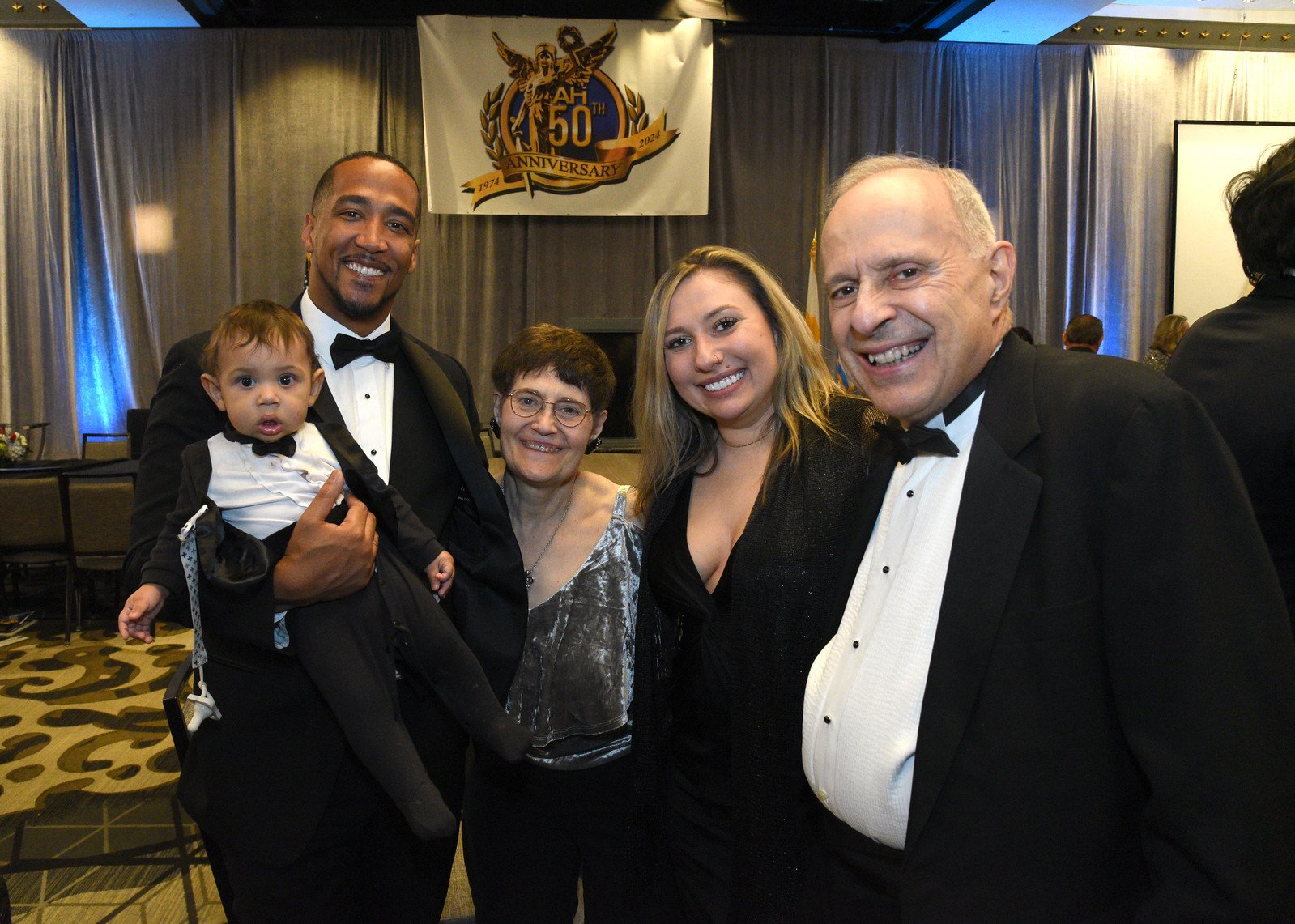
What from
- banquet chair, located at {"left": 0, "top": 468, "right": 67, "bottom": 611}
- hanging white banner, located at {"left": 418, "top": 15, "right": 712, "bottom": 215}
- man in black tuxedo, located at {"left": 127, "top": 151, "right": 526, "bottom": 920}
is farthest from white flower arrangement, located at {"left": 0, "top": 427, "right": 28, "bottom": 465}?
man in black tuxedo, located at {"left": 127, "top": 151, "right": 526, "bottom": 920}

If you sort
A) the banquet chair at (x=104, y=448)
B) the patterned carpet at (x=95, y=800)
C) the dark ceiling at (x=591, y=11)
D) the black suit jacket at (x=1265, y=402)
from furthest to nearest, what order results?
1. the banquet chair at (x=104, y=448)
2. the dark ceiling at (x=591, y=11)
3. the patterned carpet at (x=95, y=800)
4. the black suit jacket at (x=1265, y=402)

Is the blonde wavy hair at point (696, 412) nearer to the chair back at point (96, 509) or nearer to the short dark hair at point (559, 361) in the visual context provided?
the short dark hair at point (559, 361)

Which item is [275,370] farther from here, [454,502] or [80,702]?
[80,702]

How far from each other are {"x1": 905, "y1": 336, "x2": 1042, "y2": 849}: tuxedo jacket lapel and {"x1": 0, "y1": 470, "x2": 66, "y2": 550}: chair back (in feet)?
20.3

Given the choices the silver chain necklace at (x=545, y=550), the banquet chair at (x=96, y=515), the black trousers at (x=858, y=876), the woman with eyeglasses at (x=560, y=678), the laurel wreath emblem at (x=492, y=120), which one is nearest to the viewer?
the black trousers at (x=858, y=876)

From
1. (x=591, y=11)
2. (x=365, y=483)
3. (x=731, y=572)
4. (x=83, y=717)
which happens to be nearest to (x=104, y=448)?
(x=83, y=717)

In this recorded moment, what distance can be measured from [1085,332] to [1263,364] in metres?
5.72

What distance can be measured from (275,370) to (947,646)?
144 cm

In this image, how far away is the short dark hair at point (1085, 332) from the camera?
682cm

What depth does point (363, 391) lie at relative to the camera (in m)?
2.10

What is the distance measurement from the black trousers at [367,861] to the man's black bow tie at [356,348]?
2.63 feet

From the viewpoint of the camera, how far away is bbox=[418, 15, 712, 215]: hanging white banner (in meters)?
7.68

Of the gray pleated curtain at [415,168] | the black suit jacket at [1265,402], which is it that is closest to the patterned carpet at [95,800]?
the black suit jacket at [1265,402]

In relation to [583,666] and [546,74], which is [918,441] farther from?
[546,74]
